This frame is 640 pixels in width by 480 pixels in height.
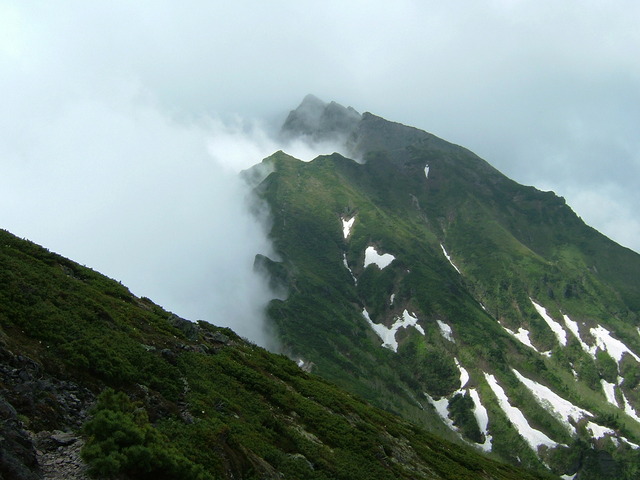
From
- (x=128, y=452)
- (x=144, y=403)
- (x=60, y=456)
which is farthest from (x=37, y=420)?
(x=144, y=403)

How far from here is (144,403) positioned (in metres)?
34.7

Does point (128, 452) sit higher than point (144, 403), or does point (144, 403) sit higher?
point (144, 403)

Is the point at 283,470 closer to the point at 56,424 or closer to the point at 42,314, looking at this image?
the point at 56,424

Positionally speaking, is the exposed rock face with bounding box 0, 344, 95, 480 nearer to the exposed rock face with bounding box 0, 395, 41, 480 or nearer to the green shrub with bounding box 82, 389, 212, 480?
the exposed rock face with bounding box 0, 395, 41, 480

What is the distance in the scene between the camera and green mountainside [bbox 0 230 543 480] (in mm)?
25062

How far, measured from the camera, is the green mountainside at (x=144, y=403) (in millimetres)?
25062

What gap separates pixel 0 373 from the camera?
93.4ft

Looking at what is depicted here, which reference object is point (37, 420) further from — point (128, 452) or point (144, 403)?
point (144, 403)

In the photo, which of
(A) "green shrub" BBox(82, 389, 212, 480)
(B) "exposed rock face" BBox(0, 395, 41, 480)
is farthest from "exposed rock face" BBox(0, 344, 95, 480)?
(A) "green shrub" BBox(82, 389, 212, 480)

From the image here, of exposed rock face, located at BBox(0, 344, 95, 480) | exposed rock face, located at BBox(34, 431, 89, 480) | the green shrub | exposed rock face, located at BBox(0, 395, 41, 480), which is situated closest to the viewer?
exposed rock face, located at BBox(0, 395, 41, 480)

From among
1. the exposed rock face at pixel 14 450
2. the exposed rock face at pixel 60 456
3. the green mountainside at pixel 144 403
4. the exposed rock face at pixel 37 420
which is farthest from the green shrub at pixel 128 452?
the exposed rock face at pixel 14 450

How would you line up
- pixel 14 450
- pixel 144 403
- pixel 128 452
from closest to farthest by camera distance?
pixel 14 450 → pixel 128 452 → pixel 144 403

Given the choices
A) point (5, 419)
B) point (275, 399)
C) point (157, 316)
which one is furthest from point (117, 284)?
point (5, 419)

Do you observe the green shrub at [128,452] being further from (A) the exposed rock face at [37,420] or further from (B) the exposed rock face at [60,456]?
(A) the exposed rock face at [37,420]
